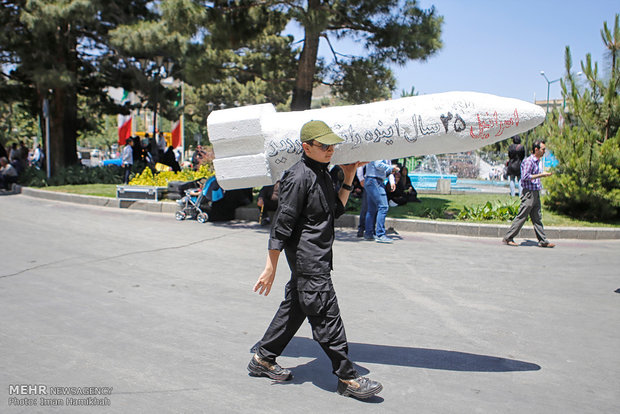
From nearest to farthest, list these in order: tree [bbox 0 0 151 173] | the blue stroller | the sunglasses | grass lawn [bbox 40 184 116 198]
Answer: the sunglasses < the blue stroller < grass lawn [bbox 40 184 116 198] < tree [bbox 0 0 151 173]

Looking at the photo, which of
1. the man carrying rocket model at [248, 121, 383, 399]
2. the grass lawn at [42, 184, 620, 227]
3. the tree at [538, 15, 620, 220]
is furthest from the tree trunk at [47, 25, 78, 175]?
the man carrying rocket model at [248, 121, 383, 399]

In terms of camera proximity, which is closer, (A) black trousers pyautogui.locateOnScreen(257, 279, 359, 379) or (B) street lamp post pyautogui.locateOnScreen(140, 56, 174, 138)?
(A) black trousers pyautogui.locateOnScreen(257, 279, 359, 379)

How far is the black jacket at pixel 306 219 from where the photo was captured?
138 inches

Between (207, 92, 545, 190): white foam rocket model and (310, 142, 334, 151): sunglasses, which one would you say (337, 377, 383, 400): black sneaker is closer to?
(310, 142, 334, 151): sunglasses

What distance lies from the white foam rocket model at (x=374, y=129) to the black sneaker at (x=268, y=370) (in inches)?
68.1

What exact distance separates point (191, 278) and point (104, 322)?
1766 millimetres

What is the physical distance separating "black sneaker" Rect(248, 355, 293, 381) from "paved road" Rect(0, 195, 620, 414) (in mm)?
52

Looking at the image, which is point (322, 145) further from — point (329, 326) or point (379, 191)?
point (379, 191)

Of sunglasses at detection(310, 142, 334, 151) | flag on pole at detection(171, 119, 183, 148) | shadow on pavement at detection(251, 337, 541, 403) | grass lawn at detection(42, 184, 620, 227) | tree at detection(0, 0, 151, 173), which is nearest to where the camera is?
sunglasses at detection(310, 142, 334, 151)

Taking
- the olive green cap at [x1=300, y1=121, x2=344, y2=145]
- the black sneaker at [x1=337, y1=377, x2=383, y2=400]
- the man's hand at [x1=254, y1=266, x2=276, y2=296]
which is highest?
the olive green cap at [x1=300, y1=121, x2=344, y2=145]

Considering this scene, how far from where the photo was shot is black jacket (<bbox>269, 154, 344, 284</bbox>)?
3.50 meters

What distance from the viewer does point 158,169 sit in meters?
16.5

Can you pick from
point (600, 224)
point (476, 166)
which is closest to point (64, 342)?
point (600, 224)

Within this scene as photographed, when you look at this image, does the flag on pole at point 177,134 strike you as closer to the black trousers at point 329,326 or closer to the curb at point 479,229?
the curb at point 479,229
